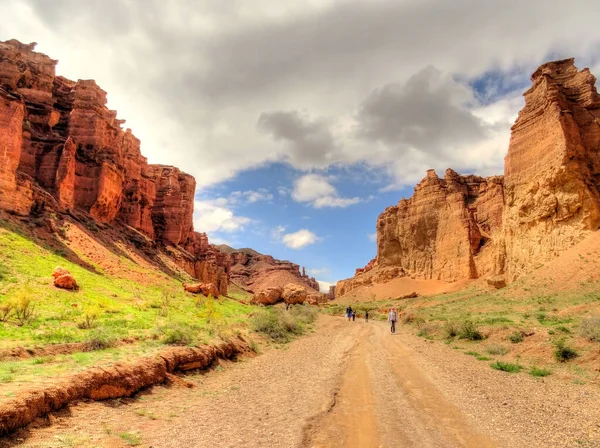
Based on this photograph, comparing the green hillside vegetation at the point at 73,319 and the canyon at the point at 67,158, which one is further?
the canyon at the point at 67,158

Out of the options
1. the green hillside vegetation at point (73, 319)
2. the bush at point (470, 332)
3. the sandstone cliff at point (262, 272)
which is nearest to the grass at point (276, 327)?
the green hillside vegetation at point (73, 319)

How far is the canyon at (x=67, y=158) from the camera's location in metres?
34.1

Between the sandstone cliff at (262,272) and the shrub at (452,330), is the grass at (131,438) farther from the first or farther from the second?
the sandstone cliff at (262,272)

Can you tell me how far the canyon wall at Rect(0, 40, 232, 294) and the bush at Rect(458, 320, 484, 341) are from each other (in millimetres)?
36643

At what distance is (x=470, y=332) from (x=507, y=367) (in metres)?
7.76

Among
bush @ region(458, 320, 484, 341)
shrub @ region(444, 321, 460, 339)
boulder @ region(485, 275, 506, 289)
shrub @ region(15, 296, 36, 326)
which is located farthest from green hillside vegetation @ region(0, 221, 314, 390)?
boulder @ region(485, 275, 506, 289)

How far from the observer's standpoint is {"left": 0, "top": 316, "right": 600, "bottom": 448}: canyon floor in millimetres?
6492

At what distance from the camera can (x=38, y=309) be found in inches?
659

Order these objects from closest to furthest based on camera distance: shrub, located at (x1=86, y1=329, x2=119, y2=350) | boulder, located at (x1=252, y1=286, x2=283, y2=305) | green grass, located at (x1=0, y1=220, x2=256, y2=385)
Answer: green grass, located at (x1=0, y1=220, x2=256, y2=385) → shrub, located at (x1=86, y1=329, x2=119, y2=350) → boulder, located at (x1=252, y1=286, x2=283, y2=305)

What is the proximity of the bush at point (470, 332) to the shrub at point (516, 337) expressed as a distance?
268 cm

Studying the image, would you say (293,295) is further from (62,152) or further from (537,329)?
(537,329)

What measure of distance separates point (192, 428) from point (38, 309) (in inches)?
539

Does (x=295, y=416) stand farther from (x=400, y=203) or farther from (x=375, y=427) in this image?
(x=400, y=203)

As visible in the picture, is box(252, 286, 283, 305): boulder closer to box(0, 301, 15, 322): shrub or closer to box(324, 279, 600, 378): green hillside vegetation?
box(324, 279, 600, 378): green hillside vegetation
